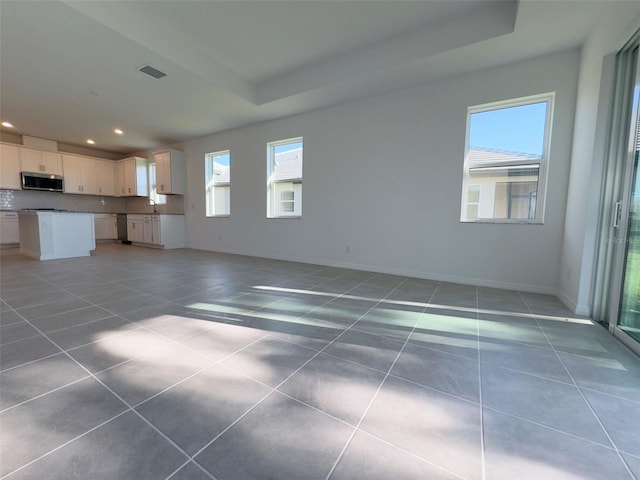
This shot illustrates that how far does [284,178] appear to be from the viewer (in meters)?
5.20

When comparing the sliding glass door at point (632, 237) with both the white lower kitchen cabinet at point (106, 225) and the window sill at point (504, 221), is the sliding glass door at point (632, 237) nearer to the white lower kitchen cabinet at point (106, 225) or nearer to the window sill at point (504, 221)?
the window sill at point (504, 221)

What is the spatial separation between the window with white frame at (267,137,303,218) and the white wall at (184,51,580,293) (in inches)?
6.3

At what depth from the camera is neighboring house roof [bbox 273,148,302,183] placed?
500 centimetres

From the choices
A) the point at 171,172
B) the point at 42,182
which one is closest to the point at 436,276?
the point at 171,172

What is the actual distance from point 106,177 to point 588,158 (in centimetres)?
1027

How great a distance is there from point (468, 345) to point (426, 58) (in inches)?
121

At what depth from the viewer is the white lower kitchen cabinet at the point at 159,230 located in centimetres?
649

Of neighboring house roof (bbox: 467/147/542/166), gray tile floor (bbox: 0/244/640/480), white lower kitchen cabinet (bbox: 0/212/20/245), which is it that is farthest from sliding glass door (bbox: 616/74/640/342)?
white lower kitchen cabinet (bbox: 0/212/20/245)

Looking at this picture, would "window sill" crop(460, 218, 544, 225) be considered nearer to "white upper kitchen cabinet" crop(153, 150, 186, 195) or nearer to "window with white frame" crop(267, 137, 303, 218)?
"window with white frame" crop(267, 137, 303, 218)

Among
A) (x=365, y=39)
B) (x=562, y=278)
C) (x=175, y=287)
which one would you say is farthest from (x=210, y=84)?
(x=562, y=278)

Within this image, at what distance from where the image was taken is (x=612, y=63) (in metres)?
2.22

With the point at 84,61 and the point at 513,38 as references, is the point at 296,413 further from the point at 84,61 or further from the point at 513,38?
the point at 84,61

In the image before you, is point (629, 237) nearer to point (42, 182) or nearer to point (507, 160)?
point (507, 160)

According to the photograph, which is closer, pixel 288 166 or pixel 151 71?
pixel 151 71
